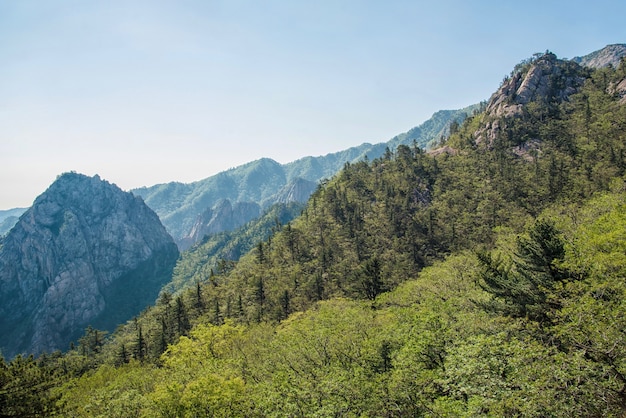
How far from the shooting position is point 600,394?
63.9 feet

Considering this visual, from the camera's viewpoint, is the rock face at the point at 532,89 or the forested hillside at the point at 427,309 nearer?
the forested hillside at the point at 427,309

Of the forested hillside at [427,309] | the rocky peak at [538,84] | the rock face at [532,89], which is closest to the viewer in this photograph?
the forested hillside at [427,309]

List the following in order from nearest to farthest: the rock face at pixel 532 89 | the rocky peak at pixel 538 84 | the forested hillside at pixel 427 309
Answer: the forested hillside at pixel 427 309, the rock face at pixel 532 89, the rocky peak at pixel 538 84

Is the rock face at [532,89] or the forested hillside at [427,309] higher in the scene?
the rock face at [532,89]

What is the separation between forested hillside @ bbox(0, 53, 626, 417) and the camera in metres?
24.0

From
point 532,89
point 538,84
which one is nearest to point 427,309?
point 532,89

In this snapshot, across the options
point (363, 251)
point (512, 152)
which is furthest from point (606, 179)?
point (363, 251)

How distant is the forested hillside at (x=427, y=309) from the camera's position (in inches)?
944

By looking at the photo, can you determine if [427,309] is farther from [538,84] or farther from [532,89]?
[538,84]

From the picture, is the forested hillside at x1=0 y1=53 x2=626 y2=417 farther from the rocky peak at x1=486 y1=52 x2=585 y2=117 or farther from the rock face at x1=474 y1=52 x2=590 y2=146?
the rocky peak at x1=486 y1=52 x2=585 y2=117

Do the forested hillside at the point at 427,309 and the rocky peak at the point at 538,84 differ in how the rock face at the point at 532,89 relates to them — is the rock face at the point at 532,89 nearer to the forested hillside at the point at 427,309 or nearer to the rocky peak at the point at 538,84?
the rocky peak at the point at 538,84

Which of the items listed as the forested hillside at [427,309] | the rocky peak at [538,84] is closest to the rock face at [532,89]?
the rocky peak at [538,84]

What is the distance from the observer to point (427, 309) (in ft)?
144

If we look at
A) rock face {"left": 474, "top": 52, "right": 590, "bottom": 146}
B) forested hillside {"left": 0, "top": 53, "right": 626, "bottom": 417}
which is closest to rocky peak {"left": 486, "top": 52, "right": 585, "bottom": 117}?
rock face {"left": 474, "top": 52, "right": 590, "bottom": 146}
